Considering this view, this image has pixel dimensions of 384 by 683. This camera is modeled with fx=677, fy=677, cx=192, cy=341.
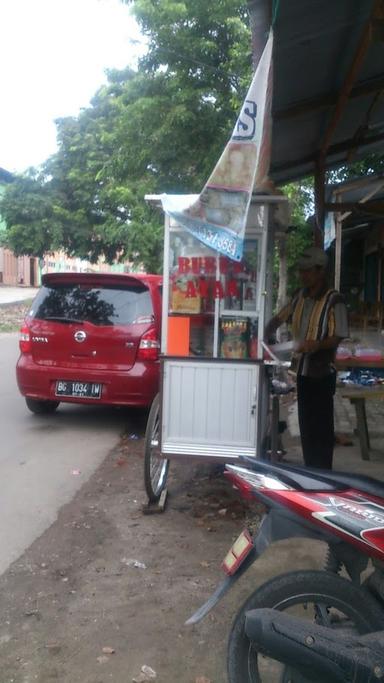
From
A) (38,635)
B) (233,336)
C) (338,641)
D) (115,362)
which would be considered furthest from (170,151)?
(338,641)

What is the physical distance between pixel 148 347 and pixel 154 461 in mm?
2378

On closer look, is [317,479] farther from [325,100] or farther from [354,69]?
[325,100]

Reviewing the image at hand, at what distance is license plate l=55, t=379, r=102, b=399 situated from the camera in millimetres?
7500

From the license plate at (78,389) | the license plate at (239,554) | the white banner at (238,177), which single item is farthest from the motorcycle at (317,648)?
the license plate at (78,389)

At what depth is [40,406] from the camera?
336 inches

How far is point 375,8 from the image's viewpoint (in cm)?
403

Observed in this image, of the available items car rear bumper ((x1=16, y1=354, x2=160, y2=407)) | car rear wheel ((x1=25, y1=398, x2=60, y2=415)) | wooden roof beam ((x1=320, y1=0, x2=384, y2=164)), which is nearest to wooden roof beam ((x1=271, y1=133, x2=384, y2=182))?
wooden roof beam ((x1=320, y1=0, x2=384, y2=164))

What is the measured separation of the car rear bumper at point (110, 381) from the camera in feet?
24.3

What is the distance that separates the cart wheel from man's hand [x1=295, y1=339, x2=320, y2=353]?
3.69 feet

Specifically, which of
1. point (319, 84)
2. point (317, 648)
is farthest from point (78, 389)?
point (317, 648)

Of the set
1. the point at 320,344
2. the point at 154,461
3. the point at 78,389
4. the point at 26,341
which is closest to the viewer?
the point at 320,344

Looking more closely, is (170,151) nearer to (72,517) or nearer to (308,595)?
(72,517)

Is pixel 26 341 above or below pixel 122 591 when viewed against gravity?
above

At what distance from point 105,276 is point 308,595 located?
561cm
